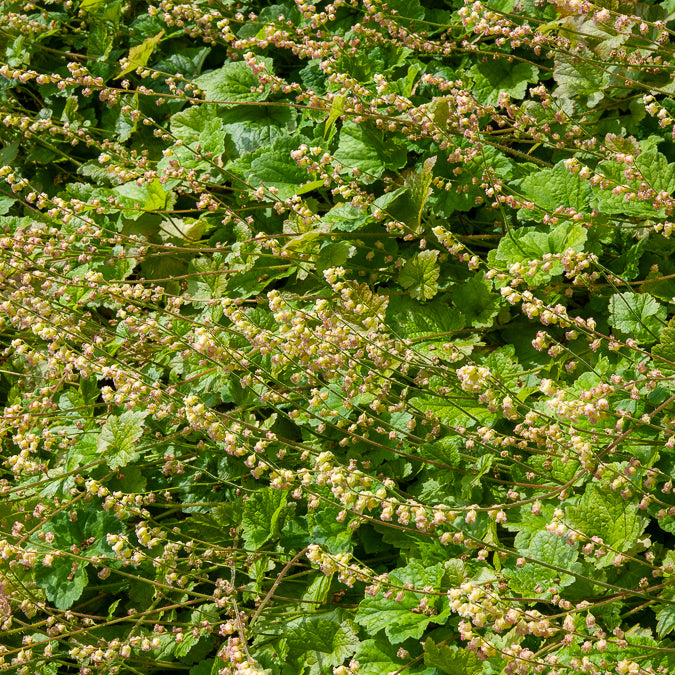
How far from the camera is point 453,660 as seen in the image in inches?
89.9

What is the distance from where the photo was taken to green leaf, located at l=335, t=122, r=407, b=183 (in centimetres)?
337

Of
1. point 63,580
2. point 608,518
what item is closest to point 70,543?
point 63,580

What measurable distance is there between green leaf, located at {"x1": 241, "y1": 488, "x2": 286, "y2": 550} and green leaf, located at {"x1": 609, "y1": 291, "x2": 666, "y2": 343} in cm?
137

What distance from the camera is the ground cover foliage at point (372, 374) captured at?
7.59 feet

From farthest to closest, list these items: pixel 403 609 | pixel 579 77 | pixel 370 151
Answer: pixel 370 151 → pixel 579 77 → pixel 403 609

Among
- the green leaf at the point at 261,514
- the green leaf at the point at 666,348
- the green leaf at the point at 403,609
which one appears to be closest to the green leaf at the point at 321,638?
the green leaf at the point at 403,609

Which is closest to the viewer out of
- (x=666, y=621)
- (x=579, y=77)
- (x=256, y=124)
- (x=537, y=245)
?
(x=666, y=621)

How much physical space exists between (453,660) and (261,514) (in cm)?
90

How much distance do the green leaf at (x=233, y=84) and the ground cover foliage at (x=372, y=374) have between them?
16 millimetres

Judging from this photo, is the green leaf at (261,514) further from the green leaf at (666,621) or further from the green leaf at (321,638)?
the green leaf at (666,621)

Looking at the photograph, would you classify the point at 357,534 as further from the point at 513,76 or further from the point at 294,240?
the point at 513,76

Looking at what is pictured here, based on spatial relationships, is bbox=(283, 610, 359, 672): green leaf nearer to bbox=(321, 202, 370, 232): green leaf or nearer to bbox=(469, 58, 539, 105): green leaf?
bbox=(321, 202, 370, 232): green leaf

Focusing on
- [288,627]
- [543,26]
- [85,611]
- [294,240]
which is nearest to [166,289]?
[294,240]

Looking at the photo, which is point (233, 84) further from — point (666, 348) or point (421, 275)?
point (666, 348)
